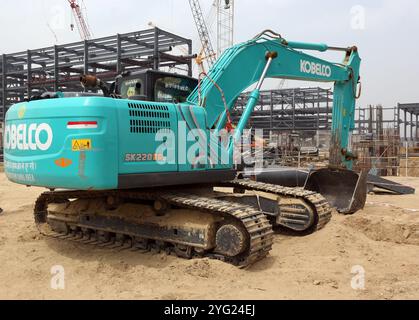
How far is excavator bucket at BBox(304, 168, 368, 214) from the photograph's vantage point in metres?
8.07

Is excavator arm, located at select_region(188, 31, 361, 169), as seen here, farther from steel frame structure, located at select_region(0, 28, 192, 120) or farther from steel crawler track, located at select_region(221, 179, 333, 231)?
steel frame structure, located at select_region(0, 28, 192, 120)

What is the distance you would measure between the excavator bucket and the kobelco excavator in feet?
5.10

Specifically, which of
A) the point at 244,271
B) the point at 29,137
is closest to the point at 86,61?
the point at 29,137

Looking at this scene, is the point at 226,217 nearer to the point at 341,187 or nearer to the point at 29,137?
the point at 29,137

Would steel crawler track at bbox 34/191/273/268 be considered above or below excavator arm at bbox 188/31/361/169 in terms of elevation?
below

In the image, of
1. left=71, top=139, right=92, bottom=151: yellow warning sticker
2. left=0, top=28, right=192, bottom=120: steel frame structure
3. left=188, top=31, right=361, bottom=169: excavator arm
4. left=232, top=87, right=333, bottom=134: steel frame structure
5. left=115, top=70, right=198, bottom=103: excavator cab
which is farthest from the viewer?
left=232, top=87, right=333, bottom=134: steel frame structure

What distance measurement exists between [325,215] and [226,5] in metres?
44.0

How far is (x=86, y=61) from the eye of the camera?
3106 cm

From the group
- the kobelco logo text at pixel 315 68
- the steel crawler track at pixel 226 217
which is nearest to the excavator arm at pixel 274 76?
the kobelco logo text at pixel 315 68

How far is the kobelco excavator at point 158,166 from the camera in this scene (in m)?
4.97

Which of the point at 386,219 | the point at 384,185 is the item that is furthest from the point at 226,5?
the point at 386,219

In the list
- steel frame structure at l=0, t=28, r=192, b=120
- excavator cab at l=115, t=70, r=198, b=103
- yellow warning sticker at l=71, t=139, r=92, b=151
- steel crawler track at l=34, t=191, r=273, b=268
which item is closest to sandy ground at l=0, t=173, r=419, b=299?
steel crawler track at l=34, t=191, r=273, b=268

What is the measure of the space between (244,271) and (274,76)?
12.6 feet
